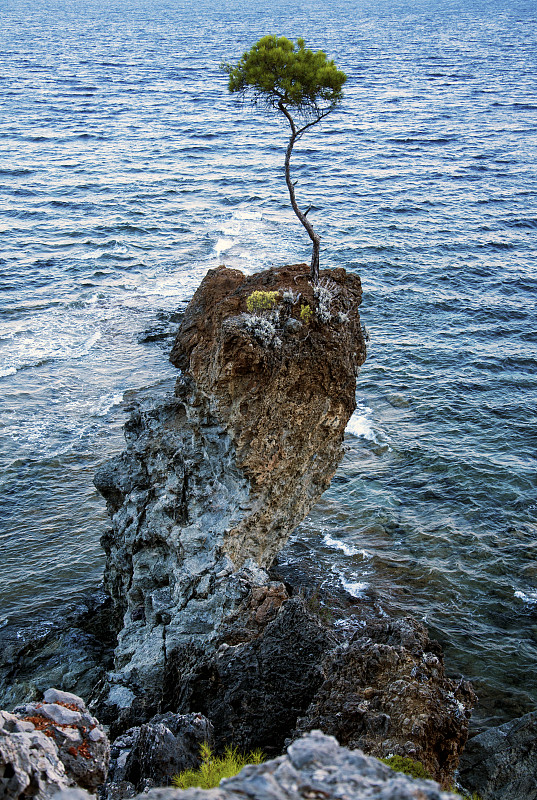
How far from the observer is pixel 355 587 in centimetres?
2080

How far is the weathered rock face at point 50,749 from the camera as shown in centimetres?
824

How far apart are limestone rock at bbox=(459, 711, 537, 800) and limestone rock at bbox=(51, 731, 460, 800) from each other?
360 inches

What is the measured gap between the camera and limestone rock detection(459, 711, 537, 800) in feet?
45.7

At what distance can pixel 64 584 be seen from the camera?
21.3 meters

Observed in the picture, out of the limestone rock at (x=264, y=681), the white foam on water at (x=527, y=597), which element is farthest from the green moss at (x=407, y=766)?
the white foam on water at (x=527, y=597)

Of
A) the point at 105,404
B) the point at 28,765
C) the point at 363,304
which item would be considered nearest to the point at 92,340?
the point at 105,404

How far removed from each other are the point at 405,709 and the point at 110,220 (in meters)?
44.1

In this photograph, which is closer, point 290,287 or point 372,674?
point 372,674

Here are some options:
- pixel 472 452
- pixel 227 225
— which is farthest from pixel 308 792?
pixel 227 225

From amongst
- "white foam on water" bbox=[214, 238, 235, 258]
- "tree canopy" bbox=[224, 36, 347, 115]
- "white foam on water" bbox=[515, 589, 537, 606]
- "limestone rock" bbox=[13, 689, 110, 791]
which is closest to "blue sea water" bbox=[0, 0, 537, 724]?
"white foam on water" bbox=[515, 589, 537, 606]

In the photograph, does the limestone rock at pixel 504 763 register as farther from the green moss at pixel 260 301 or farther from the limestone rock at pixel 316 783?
the green moss at pixel 260 301

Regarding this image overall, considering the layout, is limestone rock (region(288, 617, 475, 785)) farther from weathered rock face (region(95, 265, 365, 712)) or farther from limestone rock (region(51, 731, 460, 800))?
limestone rock (region(51, 731, 460, 800))

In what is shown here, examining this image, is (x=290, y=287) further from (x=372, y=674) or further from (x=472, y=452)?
(x=472, y=452)

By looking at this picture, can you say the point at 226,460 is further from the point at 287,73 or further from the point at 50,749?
the point at 287,73
